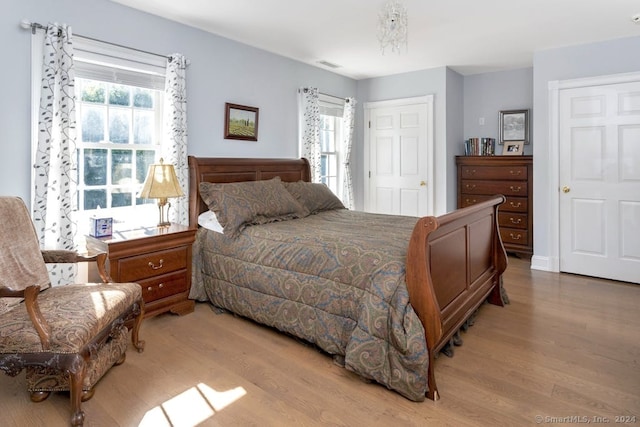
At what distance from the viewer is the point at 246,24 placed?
3.62 m

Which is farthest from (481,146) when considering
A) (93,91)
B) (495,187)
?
(93,91)

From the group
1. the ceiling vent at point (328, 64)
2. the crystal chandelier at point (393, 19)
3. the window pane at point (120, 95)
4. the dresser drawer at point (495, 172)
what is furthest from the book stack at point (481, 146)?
the window pane at point (120, 95)

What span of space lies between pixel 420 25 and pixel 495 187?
2434 millimetres

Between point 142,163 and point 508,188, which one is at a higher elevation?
point 142,163

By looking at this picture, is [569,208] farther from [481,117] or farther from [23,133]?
[23,133]

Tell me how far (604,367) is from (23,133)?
3.91m

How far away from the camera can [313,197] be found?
4.09 meters

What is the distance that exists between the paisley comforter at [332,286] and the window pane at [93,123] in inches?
42.5

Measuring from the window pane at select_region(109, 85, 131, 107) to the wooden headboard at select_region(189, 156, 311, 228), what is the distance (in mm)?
687

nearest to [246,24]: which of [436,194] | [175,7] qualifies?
[175,7]

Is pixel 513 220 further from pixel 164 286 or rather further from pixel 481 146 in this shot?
pixel 164 286

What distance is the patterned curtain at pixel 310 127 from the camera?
15.7 feet

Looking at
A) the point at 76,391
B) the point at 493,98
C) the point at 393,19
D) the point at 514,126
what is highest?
the point at 493,98

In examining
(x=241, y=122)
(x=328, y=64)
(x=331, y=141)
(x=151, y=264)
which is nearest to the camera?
(x=151, y=264)
